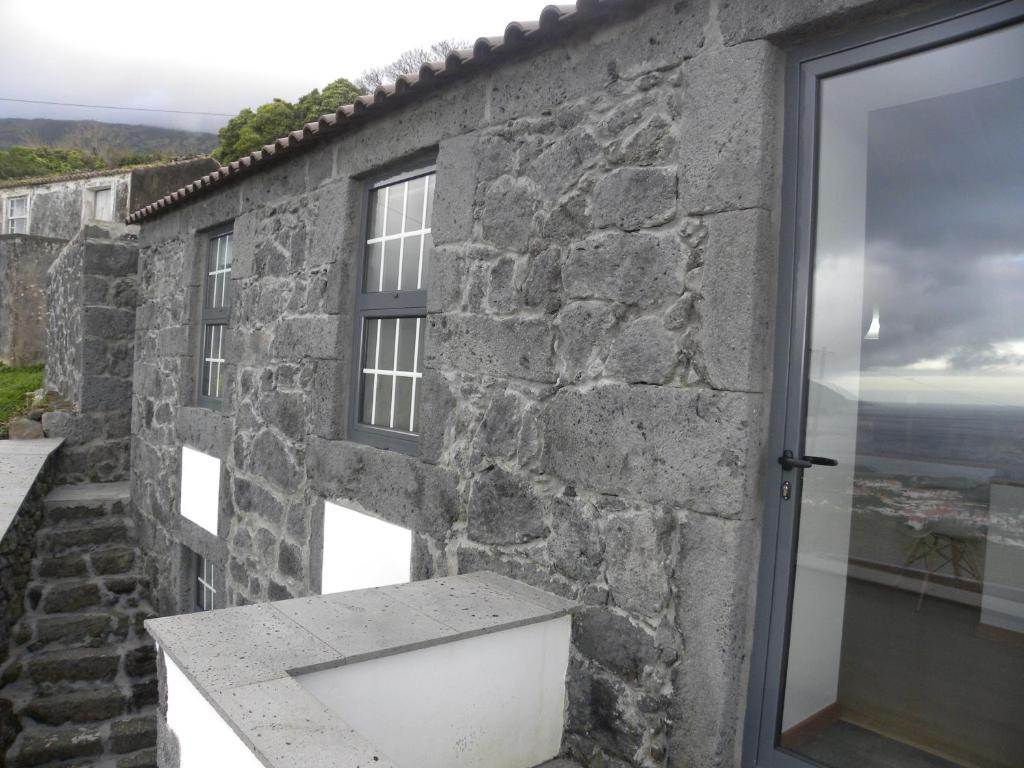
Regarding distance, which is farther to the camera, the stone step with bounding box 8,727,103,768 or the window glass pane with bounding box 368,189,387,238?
the stone step with bounding box 8,727,103,768

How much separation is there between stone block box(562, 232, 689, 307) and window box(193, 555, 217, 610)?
4.83 meters

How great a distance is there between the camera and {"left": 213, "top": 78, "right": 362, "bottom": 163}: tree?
1656cm

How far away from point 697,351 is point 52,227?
21301mm

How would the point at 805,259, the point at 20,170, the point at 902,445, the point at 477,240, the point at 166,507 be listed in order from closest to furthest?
1. the point at 902,445
2. the point at 805,259
3. the point at 477,240
4. the point at 166,507
5. the point at 20,170

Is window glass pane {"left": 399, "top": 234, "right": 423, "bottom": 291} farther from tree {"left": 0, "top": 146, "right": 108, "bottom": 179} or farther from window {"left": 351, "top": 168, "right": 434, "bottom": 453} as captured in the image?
tree {"left": 0, "top": 146, "right": 108, "bottom": 179}

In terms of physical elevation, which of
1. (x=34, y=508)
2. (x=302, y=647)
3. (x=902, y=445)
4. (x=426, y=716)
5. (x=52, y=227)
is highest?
(x=52, y=227)

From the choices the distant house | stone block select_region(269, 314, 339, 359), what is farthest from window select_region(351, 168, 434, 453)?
the distant house

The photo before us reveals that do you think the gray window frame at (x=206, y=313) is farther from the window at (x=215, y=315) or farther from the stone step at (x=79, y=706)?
the stone step at (x=79, y=706)

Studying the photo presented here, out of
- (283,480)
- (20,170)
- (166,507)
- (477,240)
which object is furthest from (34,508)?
(20,170)

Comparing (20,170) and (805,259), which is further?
(20,170)

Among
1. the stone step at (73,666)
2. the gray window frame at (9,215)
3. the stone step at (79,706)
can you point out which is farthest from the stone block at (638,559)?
the gray window frame at (9,215)

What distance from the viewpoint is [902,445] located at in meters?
2.04

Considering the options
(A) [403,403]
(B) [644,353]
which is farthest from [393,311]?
(B) [644,353]

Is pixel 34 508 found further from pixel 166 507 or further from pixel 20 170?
pixel 20 170
